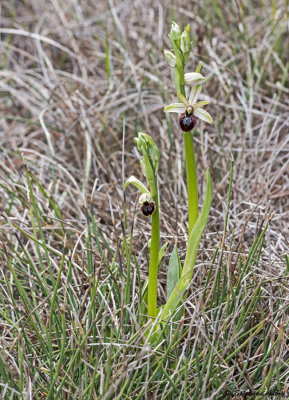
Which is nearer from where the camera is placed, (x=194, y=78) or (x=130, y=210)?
(x=194, y=78)

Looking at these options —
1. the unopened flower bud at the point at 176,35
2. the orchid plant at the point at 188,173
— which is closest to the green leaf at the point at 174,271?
the orchid plant at the point at 188,173

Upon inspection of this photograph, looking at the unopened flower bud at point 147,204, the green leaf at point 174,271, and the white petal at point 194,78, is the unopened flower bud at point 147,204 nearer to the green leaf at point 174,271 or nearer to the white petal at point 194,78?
the green leaf at point 174,271

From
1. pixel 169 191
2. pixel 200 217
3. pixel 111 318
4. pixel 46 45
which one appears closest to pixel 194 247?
pixel 200 217

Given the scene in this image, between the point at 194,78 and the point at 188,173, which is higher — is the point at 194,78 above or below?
above

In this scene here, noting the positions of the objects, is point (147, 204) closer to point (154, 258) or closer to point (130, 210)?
point (154, 258)

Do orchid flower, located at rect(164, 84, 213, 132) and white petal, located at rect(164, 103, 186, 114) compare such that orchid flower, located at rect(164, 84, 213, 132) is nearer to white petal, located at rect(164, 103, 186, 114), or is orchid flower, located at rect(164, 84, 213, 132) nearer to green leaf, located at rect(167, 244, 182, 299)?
white petal, located at rect(164, 103, 186, 114)

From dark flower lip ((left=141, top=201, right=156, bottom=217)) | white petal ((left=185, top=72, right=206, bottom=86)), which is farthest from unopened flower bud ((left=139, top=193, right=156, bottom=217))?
white petal ((left=185, top=72, right=206, bottom=86))

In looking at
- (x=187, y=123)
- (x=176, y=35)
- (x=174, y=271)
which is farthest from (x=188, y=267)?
(x=176, y=35)
